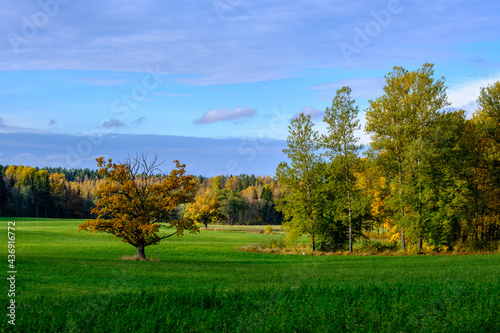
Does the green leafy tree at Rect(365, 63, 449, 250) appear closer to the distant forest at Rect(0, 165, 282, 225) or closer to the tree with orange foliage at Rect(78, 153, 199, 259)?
the tree with orange foliage at Rect(78, 153, 199, 259)

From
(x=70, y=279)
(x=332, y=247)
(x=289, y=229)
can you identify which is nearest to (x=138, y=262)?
(x=70, y=279)

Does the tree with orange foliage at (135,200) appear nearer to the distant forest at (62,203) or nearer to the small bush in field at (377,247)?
the small bush in field at (377,247)

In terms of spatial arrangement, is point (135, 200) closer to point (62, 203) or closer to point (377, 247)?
point (377, 247)

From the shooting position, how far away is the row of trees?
44969mm

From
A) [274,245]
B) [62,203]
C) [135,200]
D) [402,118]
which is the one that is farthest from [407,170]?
[62,203]

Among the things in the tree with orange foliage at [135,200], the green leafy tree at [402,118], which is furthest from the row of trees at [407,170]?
the tree with orange foliage at [135,200]

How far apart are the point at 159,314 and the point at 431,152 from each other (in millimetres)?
36103

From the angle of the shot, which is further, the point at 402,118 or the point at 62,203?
the point at 62,203

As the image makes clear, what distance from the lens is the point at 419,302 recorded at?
1561 centimetres

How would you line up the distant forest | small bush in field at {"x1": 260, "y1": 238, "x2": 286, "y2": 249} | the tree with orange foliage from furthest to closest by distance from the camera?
the distant forest → small bush in field at {"x1": 260, "y1": 238, "x2": 286, "y2": 249} → the tree with orange foliage

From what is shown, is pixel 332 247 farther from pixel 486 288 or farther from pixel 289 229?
pixel 486 288

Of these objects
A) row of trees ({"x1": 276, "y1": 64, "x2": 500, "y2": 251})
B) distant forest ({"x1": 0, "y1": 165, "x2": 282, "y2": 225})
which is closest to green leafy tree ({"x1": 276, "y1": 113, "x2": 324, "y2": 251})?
row of trees ({"x1": 276, "y1": 64, "x2": 500, "y2": 251})

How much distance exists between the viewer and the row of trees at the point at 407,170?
148 feet

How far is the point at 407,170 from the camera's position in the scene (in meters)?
46.2
